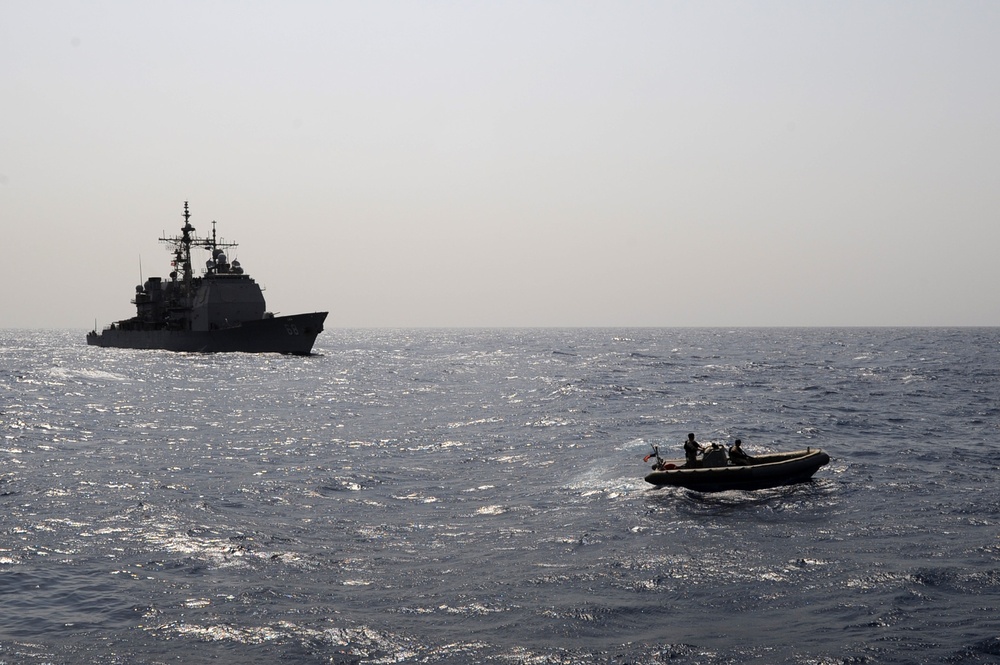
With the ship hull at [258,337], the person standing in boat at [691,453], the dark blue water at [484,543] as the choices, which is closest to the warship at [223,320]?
the ship hull at [258,337]

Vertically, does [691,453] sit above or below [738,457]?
above

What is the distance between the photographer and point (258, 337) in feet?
318

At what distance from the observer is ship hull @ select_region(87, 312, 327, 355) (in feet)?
313

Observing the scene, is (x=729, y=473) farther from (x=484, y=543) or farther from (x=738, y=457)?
(x=484, y=543)

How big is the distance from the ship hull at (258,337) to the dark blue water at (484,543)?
53.2 meters

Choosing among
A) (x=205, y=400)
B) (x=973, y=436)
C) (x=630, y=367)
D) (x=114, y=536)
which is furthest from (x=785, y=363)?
(x=114, y=536)

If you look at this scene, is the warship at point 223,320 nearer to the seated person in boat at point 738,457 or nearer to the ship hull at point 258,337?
the ship hull at point 258,337

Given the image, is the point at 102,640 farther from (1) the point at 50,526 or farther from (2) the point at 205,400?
(2) the point at 205,400

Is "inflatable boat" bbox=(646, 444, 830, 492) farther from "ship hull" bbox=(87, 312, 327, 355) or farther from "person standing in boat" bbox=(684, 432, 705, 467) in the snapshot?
"ship hull" bbox=(87, 312, 327, 355)

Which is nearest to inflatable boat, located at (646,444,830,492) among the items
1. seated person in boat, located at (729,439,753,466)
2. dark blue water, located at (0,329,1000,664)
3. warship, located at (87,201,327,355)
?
seated person in boat, located at (729,439,753,466)

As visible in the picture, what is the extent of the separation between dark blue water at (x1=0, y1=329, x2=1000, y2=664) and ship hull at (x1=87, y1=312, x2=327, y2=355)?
53.2 meters

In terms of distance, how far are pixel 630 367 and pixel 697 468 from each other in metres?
64.4

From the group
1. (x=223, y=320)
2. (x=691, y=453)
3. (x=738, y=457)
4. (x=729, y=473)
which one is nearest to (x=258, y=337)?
(x=223, y=320)

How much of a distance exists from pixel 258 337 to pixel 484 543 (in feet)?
272
